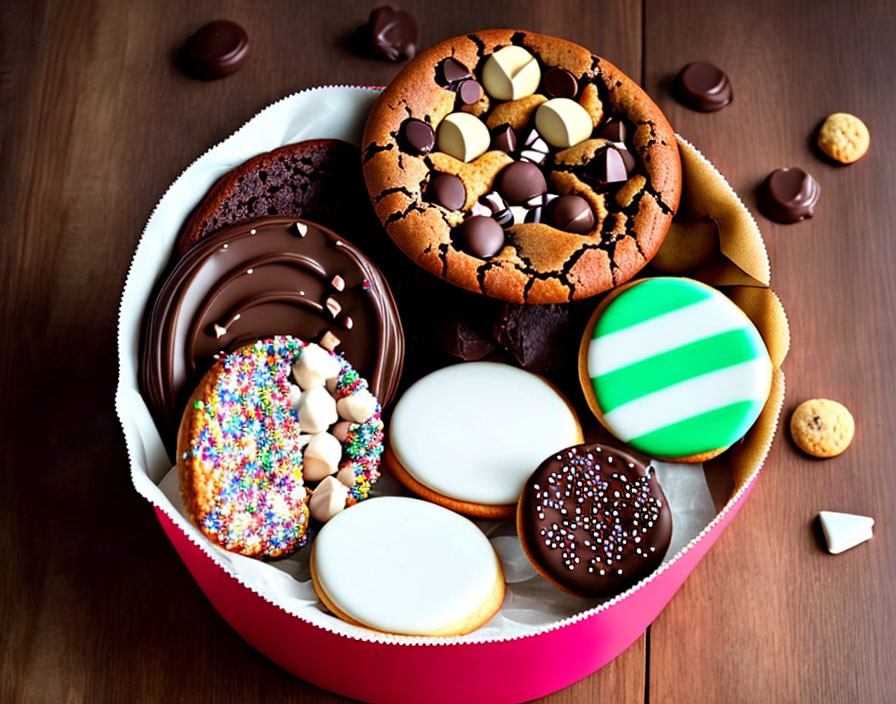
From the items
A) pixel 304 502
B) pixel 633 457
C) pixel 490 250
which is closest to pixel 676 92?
pixel 490 250

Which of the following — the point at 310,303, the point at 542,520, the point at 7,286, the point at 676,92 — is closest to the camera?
the point at 542,520

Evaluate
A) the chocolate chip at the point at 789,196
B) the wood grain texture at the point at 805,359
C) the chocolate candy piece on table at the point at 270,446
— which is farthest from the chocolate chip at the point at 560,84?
the chocolate candy piece on table at the point at 270,446

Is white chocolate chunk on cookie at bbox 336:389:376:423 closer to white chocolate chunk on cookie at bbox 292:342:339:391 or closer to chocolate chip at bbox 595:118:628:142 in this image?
white chocolate chunk on cookie at bbox 292:342:339:391

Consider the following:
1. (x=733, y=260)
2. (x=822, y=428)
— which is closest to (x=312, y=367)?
(x=733, y=260)

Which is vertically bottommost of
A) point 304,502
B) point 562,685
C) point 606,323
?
point 562,685

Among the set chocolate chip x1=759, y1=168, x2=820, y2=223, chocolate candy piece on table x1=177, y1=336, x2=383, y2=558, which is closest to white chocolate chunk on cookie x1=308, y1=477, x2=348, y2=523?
chocolate candy piece on table x1=177, y1=336, x2=383, y2=558

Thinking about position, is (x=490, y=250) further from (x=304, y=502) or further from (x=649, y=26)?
(x=649, y=26)
